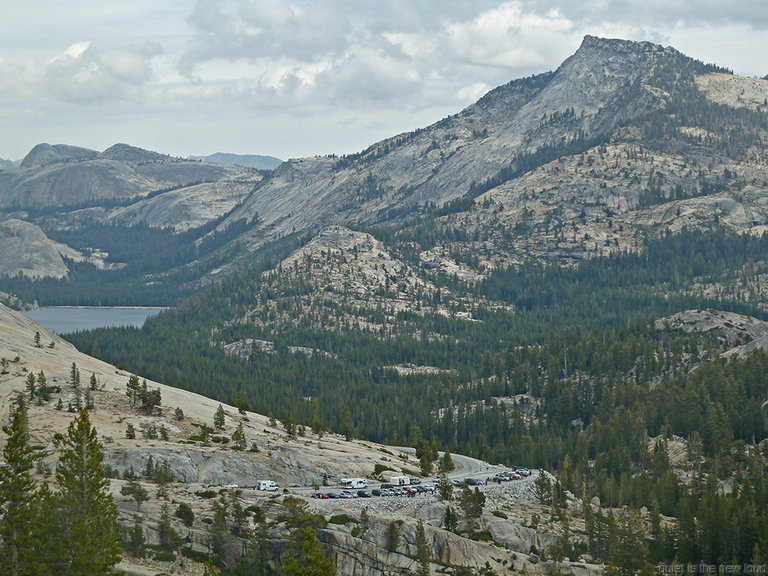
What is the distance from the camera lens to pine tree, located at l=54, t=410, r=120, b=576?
326 feet

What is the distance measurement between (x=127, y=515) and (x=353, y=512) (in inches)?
1270

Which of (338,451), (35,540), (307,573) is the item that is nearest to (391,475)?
(338,451)

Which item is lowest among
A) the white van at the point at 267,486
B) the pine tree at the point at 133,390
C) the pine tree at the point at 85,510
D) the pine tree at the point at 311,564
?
the white van at the point at 267,486

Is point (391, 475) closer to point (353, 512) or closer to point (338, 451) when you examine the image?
point (338, 451)

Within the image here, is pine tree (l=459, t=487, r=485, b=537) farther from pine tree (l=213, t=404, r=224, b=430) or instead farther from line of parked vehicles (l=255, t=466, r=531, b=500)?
pine tree (l=213, t=404, r=224, b=430)

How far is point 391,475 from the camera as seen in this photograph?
527ft

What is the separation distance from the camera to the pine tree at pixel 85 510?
99250 millimetres

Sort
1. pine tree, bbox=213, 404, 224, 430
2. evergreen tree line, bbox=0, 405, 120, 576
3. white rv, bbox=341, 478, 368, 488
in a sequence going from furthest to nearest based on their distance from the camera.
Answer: pine tree, bbox=213, 404, 224, 430 → white rv, bbox=341, 478, 368, 488 → evergreen tree line, bbox=0, 405, 120, 576

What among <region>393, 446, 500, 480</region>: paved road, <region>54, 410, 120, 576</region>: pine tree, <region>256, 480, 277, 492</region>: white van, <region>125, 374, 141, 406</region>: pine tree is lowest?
<region>393, 446, 500, 480</region>: paved road

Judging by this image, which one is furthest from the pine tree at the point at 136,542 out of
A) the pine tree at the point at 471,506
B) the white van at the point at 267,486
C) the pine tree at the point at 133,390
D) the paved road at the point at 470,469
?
the paved road at the point at 470,469

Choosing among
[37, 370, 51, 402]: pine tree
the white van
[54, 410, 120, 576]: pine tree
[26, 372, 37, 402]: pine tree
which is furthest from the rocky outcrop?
[54, 410, 120, 576]: pine tree

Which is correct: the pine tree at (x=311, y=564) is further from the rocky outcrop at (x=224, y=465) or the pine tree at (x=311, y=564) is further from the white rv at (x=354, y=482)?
the rocky outcrop at (x=224, y=465)

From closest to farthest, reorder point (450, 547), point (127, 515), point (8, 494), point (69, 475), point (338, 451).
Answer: point (8, 494) → point (69, 475) → point (127, 515) → point (450, 547) → point (338, 451)

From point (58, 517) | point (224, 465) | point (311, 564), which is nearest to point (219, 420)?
point (224, 465)
